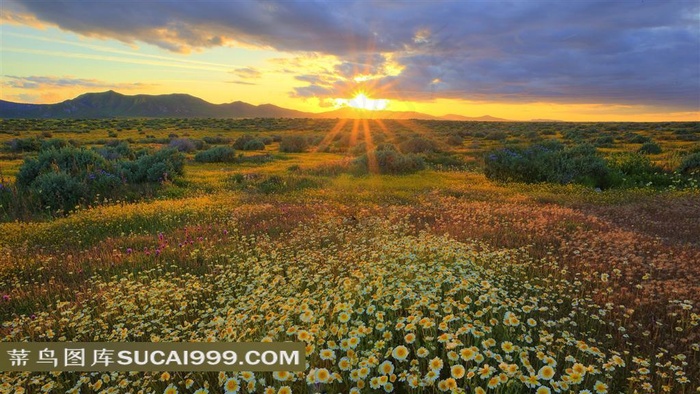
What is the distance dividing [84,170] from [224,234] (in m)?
10.1

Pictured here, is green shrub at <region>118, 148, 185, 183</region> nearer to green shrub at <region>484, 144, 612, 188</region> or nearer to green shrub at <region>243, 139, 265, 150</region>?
green shrub at <region>484, 144, 612, 188</region>

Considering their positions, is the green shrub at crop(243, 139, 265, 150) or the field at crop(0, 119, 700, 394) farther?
the green shrub at crop(243, 139, 265, 150)

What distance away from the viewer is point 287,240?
811 centimetres

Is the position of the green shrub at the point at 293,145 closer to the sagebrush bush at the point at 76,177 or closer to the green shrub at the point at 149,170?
the sagebrush bush at the point at 76,177

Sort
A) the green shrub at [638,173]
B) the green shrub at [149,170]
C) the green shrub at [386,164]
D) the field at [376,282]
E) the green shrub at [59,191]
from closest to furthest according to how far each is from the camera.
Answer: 1. the field at [376,282]
2. the green shrub at [59,191]
3. the green shrub at [149,170]
4. the green shrub at [638,173]
5. the green shrub at [386,164]

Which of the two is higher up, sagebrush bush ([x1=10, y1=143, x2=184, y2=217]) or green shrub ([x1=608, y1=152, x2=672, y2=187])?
green shrub ([x1=608, y1=152, x2=672, y2=187])

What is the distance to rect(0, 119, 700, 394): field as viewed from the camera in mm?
3363

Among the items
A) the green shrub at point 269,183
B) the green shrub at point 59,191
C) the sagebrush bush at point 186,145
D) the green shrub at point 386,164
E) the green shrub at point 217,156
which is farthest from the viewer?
the sagebrush bush at point 186,145

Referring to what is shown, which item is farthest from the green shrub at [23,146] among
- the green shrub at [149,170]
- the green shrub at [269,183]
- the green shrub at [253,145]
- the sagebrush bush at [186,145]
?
the green shrub at [269,183]

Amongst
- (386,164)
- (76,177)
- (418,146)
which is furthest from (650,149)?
(76,177)

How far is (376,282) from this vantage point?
14.4 ft

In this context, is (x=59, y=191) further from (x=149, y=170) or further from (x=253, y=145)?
(x=253, y=145)

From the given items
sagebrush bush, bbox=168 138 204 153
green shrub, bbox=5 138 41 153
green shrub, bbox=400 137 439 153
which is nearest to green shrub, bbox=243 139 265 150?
sagebrush bush, bbox=168 138 204 153

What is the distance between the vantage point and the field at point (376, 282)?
11.0ft
